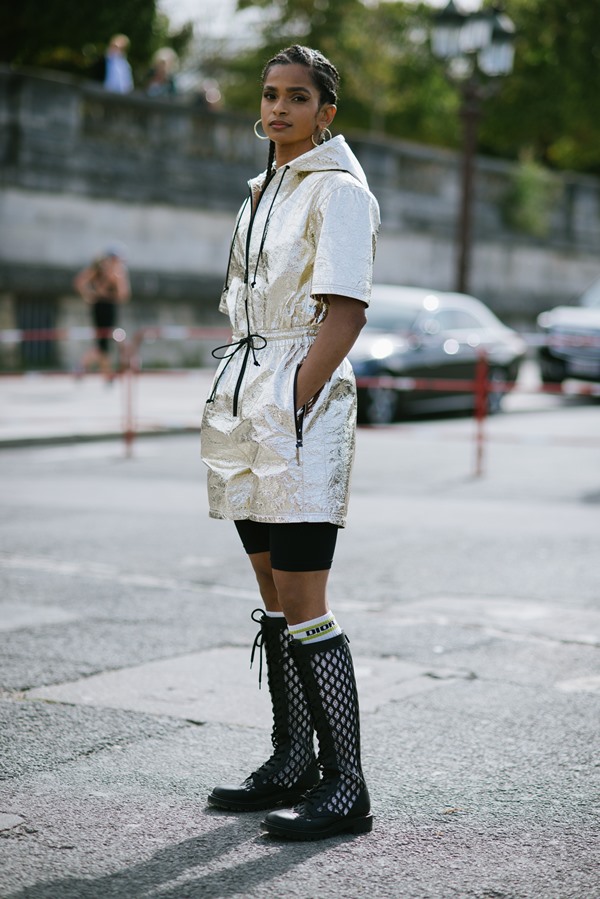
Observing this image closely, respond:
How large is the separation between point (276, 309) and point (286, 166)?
39cm

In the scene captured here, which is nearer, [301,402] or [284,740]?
[301,402]

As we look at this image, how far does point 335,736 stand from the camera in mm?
3873

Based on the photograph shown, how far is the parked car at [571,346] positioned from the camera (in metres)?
20.9

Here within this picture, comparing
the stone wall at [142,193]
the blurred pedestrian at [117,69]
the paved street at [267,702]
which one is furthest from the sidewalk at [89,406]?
the blurred pedestrian at [117,69]

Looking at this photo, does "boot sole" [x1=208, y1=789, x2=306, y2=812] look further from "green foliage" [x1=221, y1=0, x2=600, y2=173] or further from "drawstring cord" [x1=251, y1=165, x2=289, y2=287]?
"green foliage" [x1=221, y1=0, x2=600, y2=173]

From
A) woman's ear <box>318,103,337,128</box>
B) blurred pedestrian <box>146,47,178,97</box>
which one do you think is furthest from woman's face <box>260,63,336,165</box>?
blurred pedestrian <box>146,47,178,97</box>

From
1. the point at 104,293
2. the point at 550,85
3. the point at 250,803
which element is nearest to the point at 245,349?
the point at 250,803

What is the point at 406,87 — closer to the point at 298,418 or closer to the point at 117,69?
the point at 117,69

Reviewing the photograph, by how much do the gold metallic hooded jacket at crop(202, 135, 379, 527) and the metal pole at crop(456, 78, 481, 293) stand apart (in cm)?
A: 1967

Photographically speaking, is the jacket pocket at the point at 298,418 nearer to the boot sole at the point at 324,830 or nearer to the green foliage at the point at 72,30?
the boot sole at the point at 324,830

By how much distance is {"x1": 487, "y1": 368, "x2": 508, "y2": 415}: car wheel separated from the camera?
1961 centimetres

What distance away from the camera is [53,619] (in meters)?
6.45

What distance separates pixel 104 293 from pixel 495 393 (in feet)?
17.9

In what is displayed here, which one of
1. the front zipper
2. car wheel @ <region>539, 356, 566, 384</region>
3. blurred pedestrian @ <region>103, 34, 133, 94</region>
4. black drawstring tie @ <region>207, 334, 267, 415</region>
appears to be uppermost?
blurred pedestrian @ <region>103, 34, 133, 94</region>
